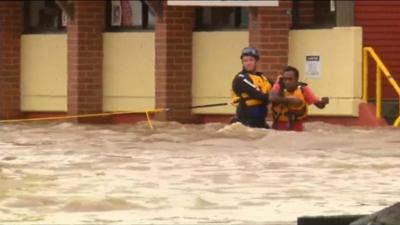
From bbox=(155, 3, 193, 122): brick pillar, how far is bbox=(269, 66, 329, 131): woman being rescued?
4399 mm

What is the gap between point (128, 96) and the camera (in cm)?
2338

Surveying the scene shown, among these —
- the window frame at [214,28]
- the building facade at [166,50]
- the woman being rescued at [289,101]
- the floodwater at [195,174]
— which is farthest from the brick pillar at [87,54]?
the woman being rescued at [289,101]

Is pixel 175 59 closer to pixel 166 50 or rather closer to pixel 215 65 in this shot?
pixel 166 50

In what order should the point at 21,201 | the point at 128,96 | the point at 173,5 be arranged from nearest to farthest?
the point at 21,201 → the point at 173,5 → the point at 128,96

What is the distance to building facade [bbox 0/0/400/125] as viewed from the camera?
21.2 m

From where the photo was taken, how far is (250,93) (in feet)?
60.9

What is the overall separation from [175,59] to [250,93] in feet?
13.9

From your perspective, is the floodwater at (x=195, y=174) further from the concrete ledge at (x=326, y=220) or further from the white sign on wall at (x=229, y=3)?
the white sign on wall at (x=229, y=3)

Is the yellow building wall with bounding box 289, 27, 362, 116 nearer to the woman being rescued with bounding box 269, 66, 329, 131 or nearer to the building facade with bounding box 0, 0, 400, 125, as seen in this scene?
the building facade with bounding box 0, 0, 400, 125

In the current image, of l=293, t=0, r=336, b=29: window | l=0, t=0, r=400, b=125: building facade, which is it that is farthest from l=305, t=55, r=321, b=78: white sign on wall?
l=293, t=0, r=336, b=29: window

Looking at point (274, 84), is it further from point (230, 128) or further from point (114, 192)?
point (114, 192)

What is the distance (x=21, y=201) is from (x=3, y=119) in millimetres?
14007

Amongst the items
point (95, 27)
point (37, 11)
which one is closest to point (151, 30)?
point (95, 27)

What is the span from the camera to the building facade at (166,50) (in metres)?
21.2
